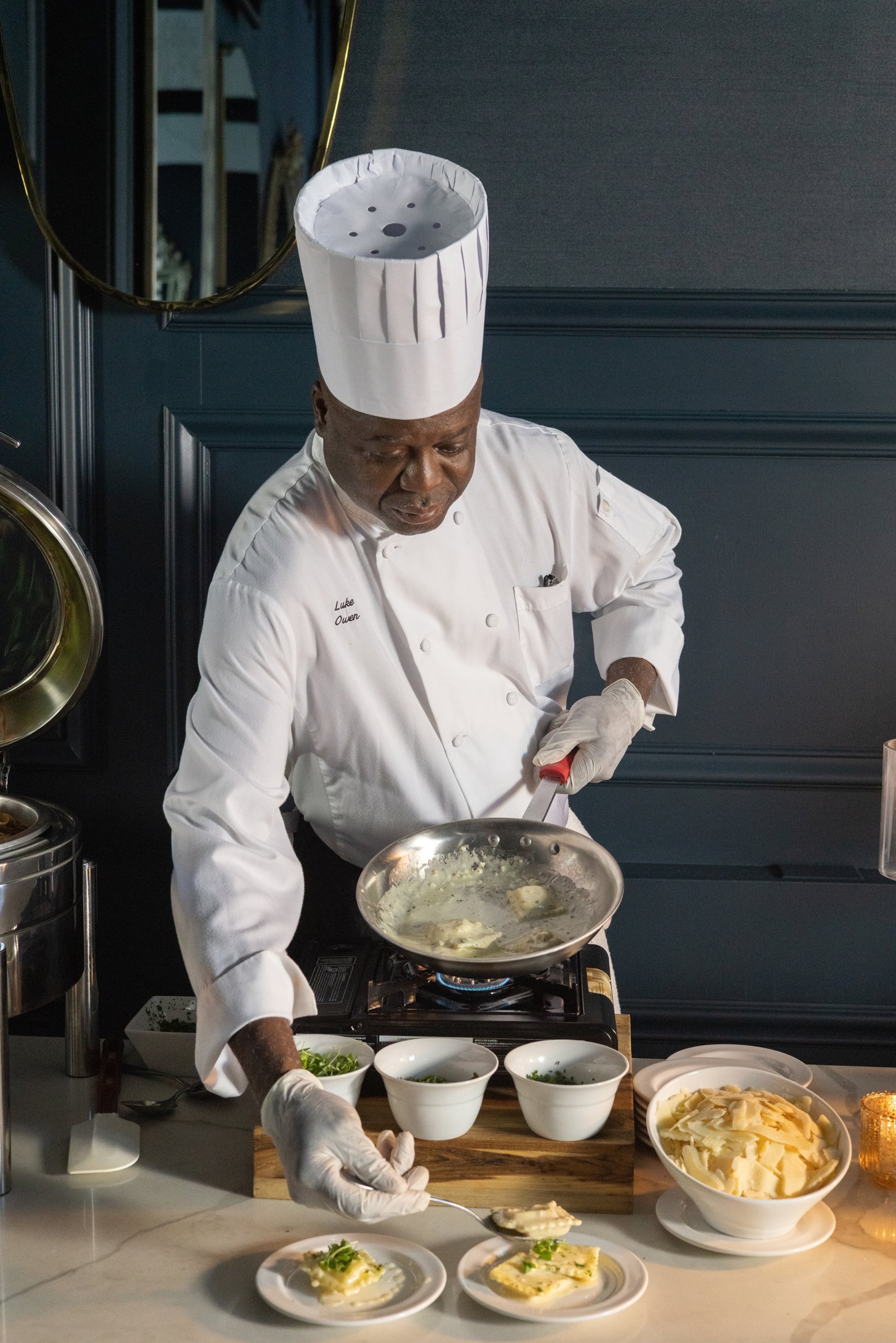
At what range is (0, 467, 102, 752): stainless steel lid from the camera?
74.5 inches

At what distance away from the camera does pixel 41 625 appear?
201 cm

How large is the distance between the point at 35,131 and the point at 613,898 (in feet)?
5.29

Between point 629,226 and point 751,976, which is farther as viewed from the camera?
point 751,976

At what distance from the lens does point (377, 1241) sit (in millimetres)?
1276

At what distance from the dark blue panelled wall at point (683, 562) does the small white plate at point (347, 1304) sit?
1090 millimetres

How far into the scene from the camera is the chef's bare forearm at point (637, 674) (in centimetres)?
191

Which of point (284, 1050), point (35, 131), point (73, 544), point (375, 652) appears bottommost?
point (284, 1050)

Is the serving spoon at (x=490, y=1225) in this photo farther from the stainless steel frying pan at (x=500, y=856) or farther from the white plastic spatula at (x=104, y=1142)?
the white plastic spatula at (x=104, y=1142)

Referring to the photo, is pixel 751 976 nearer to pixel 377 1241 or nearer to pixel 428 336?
pixel 377 1241

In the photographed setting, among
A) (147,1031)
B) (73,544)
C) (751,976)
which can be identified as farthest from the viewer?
(751,976)

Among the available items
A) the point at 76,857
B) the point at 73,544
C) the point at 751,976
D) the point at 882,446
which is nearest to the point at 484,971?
the point at 76,857

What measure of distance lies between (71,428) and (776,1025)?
1.70 m

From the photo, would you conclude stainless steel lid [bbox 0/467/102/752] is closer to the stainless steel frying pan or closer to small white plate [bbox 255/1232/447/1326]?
the stainless steel frying pan

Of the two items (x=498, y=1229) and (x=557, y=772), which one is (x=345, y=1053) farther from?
(x=557, y=772)
